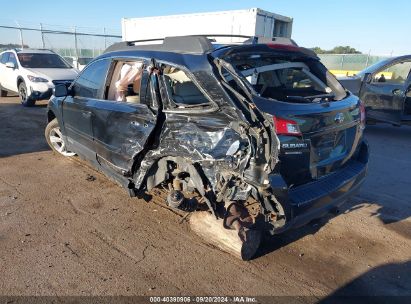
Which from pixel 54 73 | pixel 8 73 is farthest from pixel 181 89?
pixel 8 73

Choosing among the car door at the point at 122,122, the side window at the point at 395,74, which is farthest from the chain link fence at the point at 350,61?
the car door at the point at 122,122

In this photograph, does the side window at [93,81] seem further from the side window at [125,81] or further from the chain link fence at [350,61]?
the chain link fence at [350,61]

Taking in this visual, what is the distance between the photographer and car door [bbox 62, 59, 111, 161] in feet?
14.5

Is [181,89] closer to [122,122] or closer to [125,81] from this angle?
[122,122]

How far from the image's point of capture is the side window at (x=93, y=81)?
4355 millimetres

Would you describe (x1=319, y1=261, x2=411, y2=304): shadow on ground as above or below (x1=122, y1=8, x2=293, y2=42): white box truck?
below

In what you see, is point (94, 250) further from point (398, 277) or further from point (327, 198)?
point (398, 277)

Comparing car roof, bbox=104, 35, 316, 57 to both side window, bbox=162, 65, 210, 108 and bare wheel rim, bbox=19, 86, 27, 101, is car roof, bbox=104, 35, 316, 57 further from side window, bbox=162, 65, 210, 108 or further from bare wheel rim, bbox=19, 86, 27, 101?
bare wheel rim, bbox=19, 86, 27, 101

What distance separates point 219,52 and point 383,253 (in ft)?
8.17

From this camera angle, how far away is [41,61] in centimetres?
1170

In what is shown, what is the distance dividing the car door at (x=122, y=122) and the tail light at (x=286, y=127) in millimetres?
1229

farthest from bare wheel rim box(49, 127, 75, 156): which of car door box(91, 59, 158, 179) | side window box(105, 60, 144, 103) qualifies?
side window box(105, 60, 144, 103)

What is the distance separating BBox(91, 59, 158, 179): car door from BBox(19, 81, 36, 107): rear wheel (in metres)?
7.64

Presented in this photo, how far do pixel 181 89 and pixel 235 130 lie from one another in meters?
0.79
